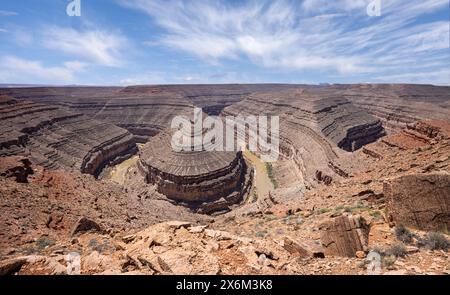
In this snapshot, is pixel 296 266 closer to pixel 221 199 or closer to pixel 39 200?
pixel 39 200

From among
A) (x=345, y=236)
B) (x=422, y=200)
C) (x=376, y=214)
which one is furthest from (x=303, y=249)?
(x=376, y=214)

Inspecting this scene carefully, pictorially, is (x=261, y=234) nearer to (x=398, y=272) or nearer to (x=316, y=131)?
(x=398, y=272)

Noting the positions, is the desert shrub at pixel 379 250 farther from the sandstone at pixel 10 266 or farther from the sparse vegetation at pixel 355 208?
the sandstone at pixel 10 266

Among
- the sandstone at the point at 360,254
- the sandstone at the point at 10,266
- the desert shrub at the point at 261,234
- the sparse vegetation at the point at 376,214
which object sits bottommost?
the desert shrub at the point at 261,234

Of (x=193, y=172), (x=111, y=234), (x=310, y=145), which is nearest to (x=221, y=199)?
(x=193, y=172)

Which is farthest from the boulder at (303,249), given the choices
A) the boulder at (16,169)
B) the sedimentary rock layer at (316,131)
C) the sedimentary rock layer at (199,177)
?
the sedimentary rock layer at (199,177)

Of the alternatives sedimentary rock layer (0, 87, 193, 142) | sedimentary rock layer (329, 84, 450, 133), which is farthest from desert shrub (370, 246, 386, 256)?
sedimentary rock layer (329, 84, 450, 133)

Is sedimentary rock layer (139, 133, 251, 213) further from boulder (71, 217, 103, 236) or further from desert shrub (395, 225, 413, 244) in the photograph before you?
desert shrub (395, 225, 413, 244)
